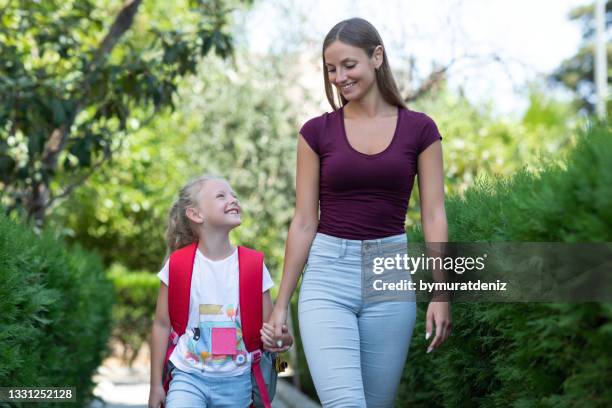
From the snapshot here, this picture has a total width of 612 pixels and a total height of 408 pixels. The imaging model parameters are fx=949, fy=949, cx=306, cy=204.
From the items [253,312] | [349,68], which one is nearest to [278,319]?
[253,312]

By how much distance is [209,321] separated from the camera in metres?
4.40

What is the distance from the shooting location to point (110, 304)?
1073 centimetres

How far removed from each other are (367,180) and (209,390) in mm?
1315

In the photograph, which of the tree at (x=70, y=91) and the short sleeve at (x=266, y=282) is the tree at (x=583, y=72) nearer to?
the tree at (x=70, y=91)

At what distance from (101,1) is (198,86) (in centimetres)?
292

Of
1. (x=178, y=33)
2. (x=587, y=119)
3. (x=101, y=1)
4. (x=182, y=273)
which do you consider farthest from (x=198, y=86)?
(x=587, y=119)

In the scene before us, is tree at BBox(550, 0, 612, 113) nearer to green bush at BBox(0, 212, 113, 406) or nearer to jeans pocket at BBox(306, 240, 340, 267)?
green bush at BBox(0, 212, 113, 406)

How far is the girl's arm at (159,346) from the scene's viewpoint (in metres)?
4.36

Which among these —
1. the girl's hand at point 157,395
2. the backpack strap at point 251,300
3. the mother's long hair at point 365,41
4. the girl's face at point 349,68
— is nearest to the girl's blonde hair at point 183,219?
the backpack strap at point 251,300

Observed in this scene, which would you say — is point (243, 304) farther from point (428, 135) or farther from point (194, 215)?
point (428, 135)

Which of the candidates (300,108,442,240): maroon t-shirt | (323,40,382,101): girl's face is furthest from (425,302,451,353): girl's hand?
(323,40,382,101): girl's face

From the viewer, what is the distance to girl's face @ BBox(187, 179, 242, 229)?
15.2 ft

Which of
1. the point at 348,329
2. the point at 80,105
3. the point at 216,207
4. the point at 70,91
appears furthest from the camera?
the point at 80,105

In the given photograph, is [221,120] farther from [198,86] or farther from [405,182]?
[405,182]
